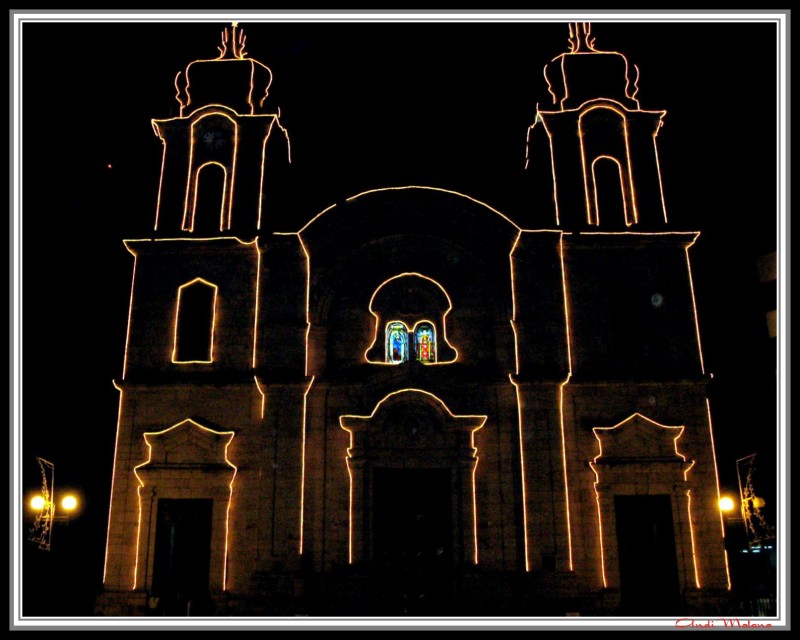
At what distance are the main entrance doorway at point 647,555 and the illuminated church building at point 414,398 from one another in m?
0.06

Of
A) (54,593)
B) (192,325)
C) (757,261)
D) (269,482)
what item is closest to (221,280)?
(192,325)

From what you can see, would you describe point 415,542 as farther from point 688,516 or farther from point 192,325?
point 192,325

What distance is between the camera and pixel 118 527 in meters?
21.0

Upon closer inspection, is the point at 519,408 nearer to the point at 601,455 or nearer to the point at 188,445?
the point at 601,455

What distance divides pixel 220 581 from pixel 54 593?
Result: 7.47 meters

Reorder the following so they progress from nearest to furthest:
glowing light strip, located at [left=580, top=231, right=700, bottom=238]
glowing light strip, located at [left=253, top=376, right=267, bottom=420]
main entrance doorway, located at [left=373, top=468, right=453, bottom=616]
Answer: main entrance doorway, located at [left=373, top=468, right=453, bottom=616], glowing light strip, located at [left=253, top=376, right=267, bottom=420], glowing light strip, located at [left=580, top=231, right=700, bottom=238]

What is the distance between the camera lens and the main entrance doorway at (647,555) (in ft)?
66.9

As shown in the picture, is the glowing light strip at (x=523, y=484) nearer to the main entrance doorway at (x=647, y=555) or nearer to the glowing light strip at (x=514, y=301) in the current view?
the glowing light strip at (x=514, y=301)

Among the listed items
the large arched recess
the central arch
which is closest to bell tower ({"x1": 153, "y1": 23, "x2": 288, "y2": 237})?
the large arched recess

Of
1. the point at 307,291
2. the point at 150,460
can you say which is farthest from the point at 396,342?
the point at 150,460

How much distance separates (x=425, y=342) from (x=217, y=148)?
9.13m

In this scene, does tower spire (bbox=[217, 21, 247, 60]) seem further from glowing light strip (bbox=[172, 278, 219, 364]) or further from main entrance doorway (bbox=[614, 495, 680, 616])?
main entrance doorway (bbox=[614, 495, 680, 616])

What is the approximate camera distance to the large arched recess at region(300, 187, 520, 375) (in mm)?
23156

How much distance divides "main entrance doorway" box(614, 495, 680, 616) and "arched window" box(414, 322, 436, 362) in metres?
6.48
